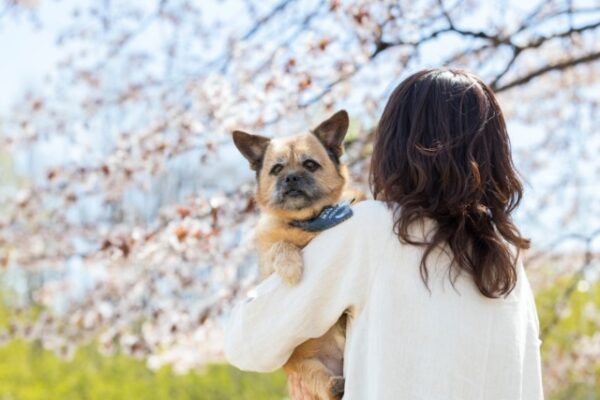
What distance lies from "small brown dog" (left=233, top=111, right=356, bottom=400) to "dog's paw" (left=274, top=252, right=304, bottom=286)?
100 mm

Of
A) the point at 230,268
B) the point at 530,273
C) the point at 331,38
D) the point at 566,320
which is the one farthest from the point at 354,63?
the point at 566,320

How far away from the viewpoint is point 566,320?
42.1 ft

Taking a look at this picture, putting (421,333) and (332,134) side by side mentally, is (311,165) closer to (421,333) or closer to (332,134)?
(332,134)

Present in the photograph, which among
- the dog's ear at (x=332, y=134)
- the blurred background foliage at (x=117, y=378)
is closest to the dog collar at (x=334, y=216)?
the dog's ear at (x=332, y=134)

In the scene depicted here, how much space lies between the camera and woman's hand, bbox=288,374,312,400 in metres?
2.67

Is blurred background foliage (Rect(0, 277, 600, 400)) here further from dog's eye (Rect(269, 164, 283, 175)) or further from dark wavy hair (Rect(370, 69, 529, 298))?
→ dark wavy hair (Rect(370, 69, 529, 298))

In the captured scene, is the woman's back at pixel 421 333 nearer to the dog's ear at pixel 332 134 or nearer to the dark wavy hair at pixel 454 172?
the dark wavy hair at pixel 454 172

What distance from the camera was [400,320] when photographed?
2.07 metres

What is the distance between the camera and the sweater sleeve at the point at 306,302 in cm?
215

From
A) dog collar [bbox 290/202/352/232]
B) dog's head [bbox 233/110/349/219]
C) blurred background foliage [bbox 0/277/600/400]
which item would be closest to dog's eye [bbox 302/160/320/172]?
dog's head [bbox 233/110/349/219]

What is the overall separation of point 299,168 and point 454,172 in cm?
135

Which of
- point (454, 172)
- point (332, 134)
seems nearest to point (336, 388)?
point (454, 172)

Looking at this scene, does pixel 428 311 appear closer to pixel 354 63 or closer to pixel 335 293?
pixel 335 293

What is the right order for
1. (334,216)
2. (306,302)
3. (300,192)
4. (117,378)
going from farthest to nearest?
(117,378), (300,192), (334,216), (306,302)
